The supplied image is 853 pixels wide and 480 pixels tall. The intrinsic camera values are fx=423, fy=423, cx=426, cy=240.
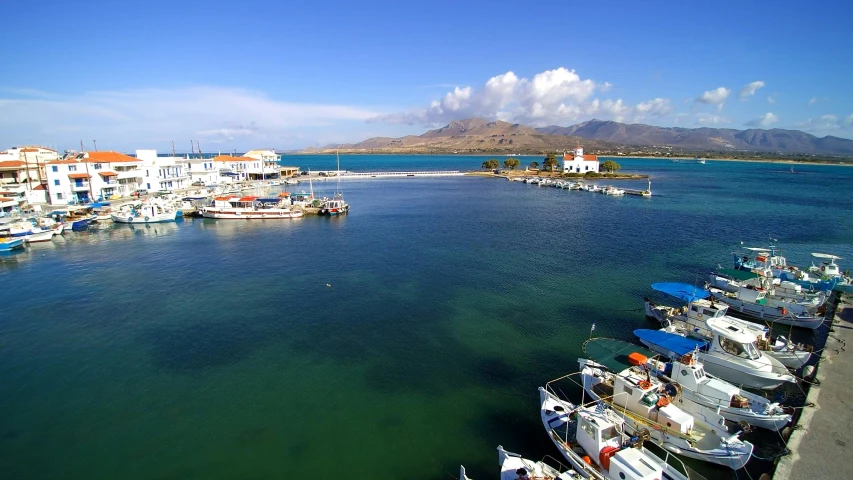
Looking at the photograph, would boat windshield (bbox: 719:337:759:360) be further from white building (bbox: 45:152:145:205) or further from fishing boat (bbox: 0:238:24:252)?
white building (bbox: 45:152:145:205)

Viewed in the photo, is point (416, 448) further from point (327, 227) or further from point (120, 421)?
point (327, 227)

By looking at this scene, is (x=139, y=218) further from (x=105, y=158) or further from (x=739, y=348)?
(x=739, y=348)

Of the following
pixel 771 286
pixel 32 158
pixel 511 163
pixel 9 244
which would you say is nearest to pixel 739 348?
pixel 771 286

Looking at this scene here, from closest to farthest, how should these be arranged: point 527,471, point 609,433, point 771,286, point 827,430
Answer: point 527,471
point 609,433
point 827,430
point 771,286

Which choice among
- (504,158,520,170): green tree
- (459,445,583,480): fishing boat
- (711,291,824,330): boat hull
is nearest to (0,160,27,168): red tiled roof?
(459,445,583,480): fishing boat

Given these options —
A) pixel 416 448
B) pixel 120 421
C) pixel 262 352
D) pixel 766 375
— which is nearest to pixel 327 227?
pixel 262 352

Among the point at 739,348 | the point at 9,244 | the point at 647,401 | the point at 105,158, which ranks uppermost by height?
the point at 105,158
